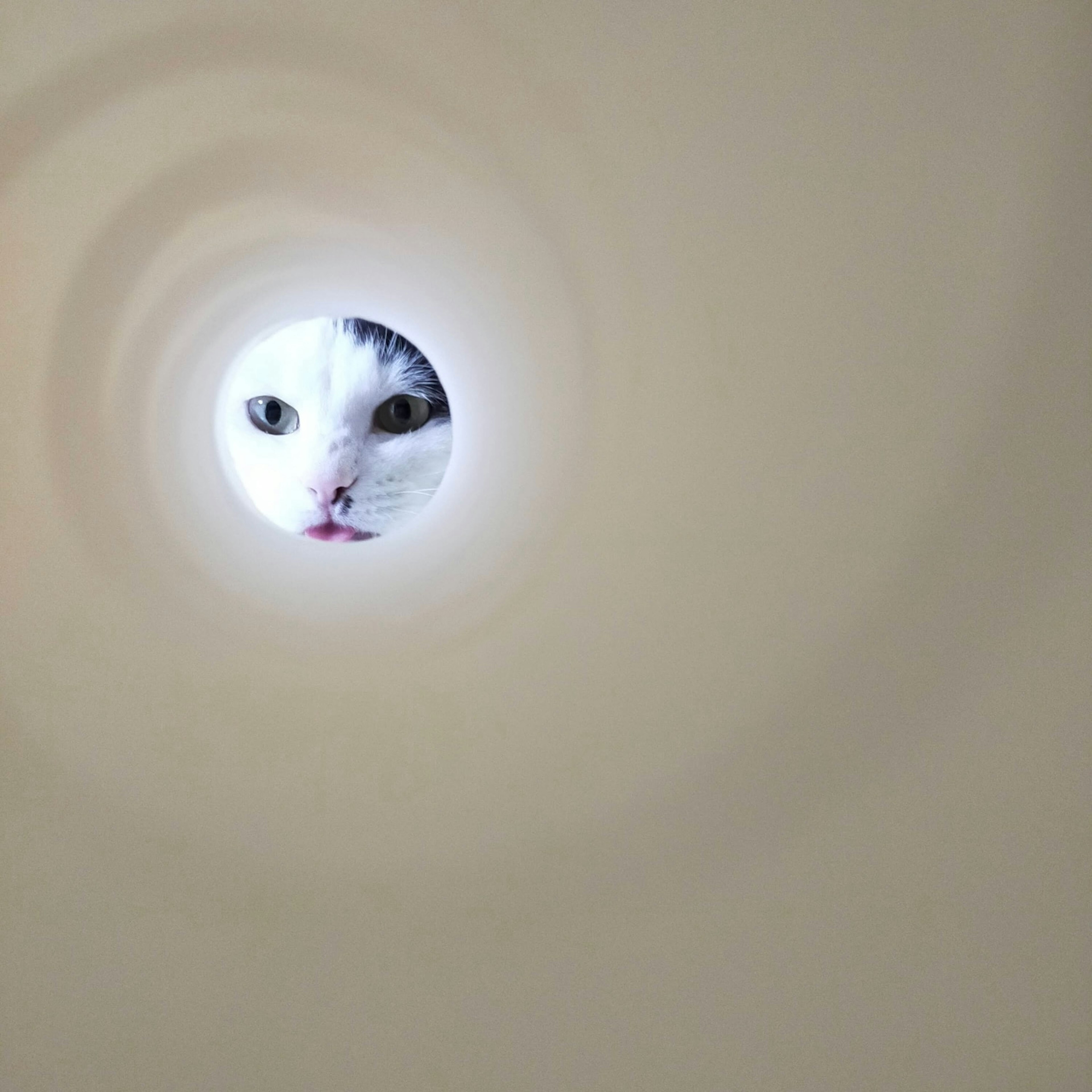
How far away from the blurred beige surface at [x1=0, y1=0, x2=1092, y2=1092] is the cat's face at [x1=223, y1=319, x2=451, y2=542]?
28.8 inches

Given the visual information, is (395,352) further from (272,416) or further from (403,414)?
(272,416)

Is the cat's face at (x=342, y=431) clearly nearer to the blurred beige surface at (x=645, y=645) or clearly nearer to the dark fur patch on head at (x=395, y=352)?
the dark fur patch on head at (x=395, y=352)

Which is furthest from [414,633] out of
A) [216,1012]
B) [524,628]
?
[216,1012]

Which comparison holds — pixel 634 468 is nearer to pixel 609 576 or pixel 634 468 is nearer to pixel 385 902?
pixel 609 576

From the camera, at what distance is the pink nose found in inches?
47.8

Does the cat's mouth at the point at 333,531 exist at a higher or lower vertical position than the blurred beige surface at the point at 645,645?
higher

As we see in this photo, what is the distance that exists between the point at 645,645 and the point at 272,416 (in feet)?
3.23

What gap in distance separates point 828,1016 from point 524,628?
219 mm

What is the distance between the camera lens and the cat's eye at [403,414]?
1.27 meters

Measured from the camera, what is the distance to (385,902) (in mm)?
466

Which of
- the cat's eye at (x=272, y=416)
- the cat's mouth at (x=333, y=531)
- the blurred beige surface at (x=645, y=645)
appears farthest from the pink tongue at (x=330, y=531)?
the blurred beige surface at (x=645, y=645)

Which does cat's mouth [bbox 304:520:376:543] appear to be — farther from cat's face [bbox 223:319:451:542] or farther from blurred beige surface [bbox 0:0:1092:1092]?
blurred beige surface [bbox 0:0:1092:1092]

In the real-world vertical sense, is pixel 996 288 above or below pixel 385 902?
above

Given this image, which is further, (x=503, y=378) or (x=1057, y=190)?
(x=503, y=378)
